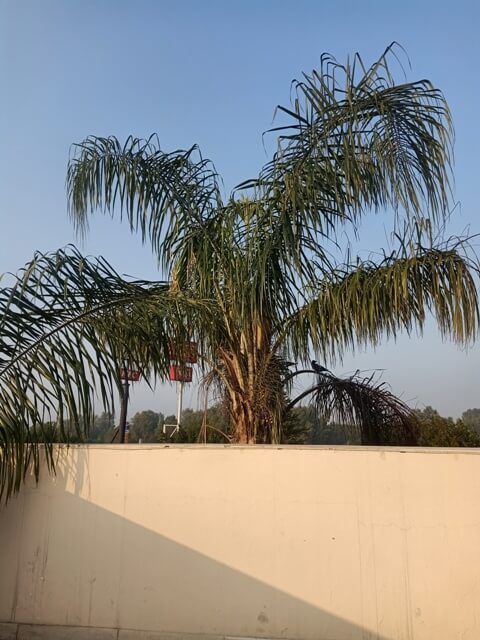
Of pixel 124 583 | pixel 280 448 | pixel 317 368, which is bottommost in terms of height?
pixel 124 583

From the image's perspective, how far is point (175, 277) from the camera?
6258 millimetres

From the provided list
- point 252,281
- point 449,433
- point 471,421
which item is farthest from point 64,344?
point 471,421

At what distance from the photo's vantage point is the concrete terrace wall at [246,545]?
4.70m

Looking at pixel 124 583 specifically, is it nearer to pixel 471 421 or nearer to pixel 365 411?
pixel 365 411

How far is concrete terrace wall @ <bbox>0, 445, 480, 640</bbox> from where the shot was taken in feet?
15.4

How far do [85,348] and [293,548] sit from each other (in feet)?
8.67

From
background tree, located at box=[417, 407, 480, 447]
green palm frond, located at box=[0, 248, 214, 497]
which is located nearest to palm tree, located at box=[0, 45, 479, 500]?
green palm frond, located at box=[0, 248, 214, 497]

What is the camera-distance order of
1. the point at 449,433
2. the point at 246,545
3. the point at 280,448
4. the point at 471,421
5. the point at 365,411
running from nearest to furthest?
the point at 246,545 < the point at 280,448 < the point at 365,411 < the point at 449,433 < the point at 471,421

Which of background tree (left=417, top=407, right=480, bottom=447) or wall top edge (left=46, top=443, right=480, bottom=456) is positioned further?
background tree (left=417, top=407, right=480, bottom=447)

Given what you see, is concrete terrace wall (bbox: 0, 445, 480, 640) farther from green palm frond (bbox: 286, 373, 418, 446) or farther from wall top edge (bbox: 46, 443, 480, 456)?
green palm frond (bbox: 286, 373, 418, 446)

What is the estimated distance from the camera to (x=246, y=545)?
4.97 m

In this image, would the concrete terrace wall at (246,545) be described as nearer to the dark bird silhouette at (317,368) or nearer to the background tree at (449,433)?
the dark bird silhouette at (317,368)

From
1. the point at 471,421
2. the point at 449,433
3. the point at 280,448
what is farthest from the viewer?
A: the point at 471,421

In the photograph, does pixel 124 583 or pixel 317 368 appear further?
pixel 317 368
